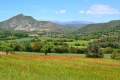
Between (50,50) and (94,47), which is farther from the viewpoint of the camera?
(50,50)

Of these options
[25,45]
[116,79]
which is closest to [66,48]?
[25,45]

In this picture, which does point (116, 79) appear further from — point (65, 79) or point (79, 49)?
point (79, 49)

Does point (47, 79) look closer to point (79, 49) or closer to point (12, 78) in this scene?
point (12, 78)

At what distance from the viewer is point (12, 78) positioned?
66.9 ft

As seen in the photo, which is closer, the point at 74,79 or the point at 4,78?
the point at 4,78

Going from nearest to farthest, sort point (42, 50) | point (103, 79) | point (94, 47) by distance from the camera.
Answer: point (103, 79), point (94, 47), point (42, 50)

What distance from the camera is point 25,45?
115 metres

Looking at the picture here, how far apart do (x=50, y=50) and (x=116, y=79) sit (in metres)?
84.6

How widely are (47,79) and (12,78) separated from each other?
2377 mm

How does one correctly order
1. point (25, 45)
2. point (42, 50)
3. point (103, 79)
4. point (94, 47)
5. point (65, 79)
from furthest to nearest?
point (25, 45), point (42, 50), point (94, 47), point (103, 79), point (65, 79)

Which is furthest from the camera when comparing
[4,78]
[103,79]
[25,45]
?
[25,45]

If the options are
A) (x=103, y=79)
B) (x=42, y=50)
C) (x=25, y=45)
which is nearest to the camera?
(x=103, y=79)

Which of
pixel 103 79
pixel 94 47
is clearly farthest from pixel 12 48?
pixel 103 79

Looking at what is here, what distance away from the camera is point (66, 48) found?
112 meters
